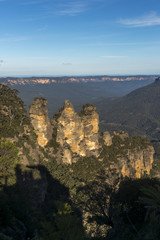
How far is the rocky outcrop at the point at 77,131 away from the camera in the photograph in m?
72.8

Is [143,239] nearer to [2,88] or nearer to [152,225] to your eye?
[152,225]

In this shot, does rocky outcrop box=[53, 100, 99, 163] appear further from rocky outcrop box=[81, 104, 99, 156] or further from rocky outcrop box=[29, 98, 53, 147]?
rocky outcrop box=[29, 98, 53, 147]

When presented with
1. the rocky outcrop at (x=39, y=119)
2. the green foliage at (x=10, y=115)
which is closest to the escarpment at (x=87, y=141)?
the rocky outcrop at (x=39, y=119)

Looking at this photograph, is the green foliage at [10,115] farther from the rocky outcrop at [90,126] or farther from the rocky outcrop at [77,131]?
the rocky outcrop at [90,126]

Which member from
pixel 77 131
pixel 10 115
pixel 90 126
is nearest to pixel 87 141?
pixel 90 126

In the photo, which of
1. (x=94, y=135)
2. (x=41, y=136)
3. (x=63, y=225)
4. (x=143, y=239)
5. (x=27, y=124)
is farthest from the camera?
(x=94, y=135)

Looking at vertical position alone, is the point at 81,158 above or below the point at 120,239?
below

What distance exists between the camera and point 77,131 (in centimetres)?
7706

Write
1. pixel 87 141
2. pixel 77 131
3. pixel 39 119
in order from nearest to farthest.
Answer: pixel 39 119 → pixel 77 131 → pixel 87 141

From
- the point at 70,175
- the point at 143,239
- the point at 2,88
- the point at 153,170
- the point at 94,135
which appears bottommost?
the point at 153,170

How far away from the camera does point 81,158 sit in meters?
77.2

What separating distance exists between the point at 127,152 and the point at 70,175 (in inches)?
1421

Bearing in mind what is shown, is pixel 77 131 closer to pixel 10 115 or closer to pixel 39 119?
pixel 39 119

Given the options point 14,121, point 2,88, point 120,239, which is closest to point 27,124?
point 14,121
